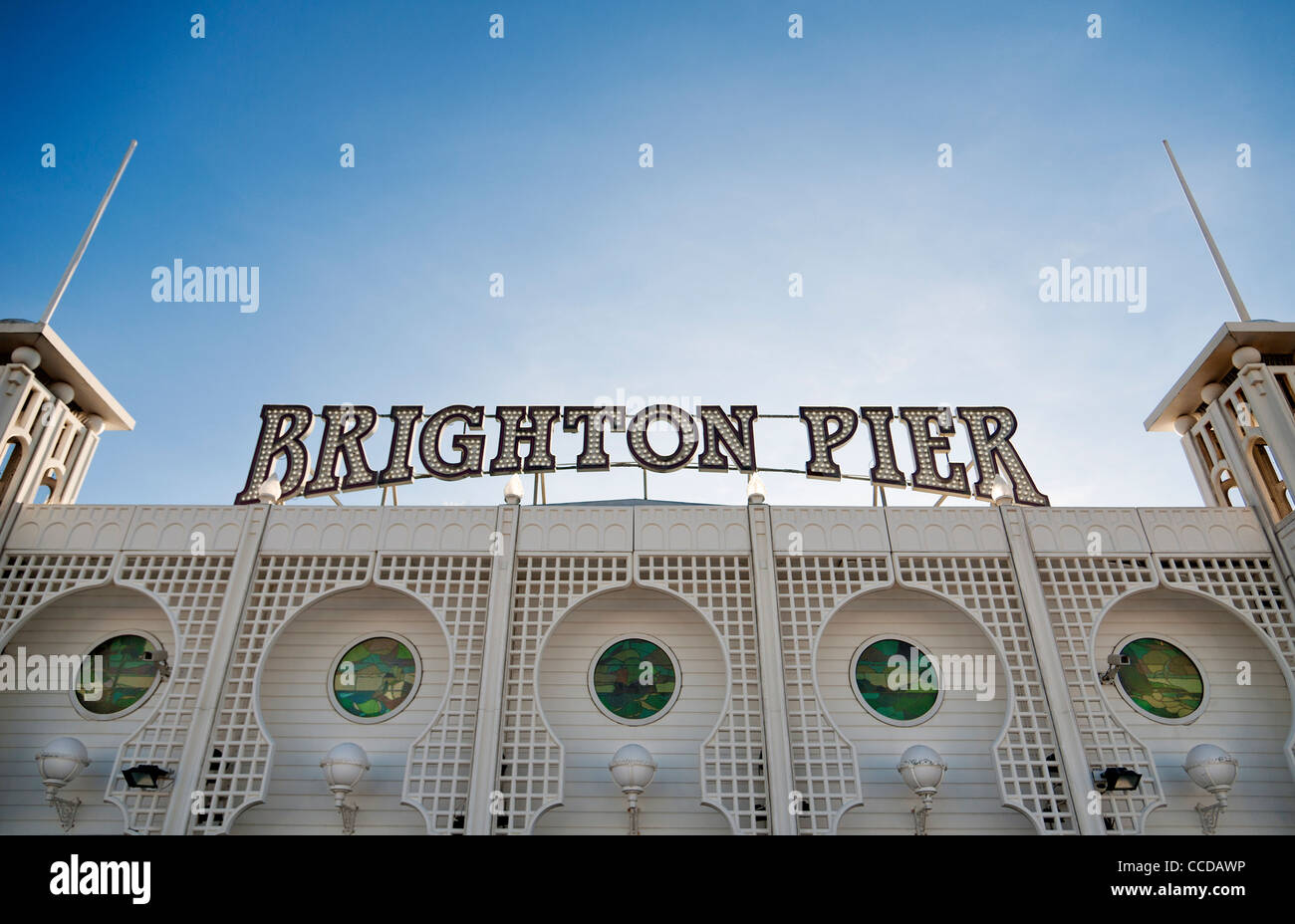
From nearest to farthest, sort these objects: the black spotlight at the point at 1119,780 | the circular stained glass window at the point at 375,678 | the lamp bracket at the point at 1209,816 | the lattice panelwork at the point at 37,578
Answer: the black spotlight at the point at 1119,780 → the lamp bracket at the point at 1209,816 → the lattice panelwork at the point at 37,578 → the circular stained glass window at the point at 375,678

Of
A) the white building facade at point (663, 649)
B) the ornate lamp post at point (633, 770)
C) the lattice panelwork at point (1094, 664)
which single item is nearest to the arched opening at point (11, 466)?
the white building facade at point (663, 649)

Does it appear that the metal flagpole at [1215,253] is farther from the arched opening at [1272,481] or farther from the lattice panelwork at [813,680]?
the lattice panelwork at [813,680]

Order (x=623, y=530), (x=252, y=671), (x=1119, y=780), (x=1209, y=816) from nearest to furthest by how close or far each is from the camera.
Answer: (x=1119, y=780) → (x=1209, y=816) → (x=252, y=671) → (x=623, y=530)

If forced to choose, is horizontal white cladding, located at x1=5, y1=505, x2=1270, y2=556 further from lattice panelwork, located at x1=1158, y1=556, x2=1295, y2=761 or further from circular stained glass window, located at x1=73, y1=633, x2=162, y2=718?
circular stained glass window, located at x1=73, y1=633, x2=162, y2=718

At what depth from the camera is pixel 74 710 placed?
1293cm

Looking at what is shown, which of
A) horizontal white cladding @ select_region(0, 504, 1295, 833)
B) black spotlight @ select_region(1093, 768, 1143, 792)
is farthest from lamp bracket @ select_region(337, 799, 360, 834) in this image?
black spotlight @ select_region(1093, 768, 1143, 792)

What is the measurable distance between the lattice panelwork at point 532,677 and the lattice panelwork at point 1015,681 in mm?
5228

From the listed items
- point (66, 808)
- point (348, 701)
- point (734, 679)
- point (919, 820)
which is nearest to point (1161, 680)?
point (919, 820)

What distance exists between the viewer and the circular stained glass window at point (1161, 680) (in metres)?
13.0

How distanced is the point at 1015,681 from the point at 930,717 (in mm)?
1443

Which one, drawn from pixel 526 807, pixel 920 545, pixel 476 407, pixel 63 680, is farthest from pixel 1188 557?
pixel 63 680

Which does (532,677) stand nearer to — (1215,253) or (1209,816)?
(1209,816)

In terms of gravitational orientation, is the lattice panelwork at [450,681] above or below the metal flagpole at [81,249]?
below

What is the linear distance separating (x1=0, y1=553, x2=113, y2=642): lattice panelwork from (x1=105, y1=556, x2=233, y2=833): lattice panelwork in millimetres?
631
